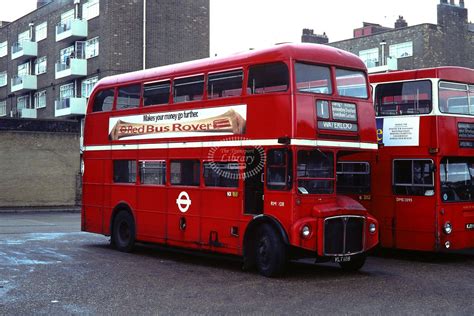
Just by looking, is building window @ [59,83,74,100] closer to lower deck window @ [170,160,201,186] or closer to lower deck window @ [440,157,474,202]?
lower deck window @ [170,160,201,186]

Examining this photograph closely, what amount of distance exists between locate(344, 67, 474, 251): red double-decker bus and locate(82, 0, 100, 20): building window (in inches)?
1346

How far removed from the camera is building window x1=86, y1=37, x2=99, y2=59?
153 ft

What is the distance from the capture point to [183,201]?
14.8 metres

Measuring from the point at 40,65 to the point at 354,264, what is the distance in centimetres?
4654

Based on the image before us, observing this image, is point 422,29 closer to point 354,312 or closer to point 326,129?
point 326,129

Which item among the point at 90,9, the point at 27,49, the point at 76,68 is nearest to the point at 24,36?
the point at 27,49

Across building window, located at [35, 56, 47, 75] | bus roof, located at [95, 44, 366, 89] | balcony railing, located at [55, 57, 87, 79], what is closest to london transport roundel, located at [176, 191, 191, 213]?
bus roof, located at [95, 44, 366, 89]

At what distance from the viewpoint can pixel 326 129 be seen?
12.6 metres

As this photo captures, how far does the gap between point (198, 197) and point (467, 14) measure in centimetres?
4353

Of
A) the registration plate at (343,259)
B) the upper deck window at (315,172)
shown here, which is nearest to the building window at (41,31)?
the upper deck window at (315,172)

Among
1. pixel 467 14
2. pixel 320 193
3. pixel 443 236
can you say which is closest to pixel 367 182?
pixel 443 236

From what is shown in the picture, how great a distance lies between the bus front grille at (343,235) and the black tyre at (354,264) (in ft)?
1.51

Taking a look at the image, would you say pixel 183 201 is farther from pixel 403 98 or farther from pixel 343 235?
pixel 403 98

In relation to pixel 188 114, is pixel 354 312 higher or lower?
lower
